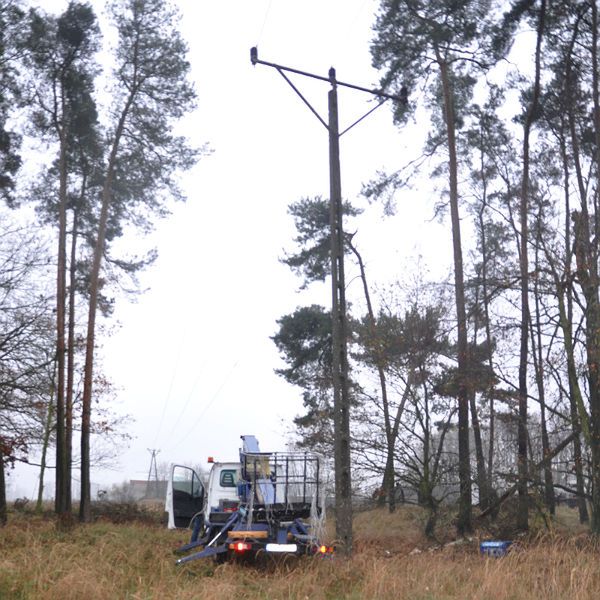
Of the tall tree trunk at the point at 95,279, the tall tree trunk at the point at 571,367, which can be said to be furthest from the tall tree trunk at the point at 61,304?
the tall tree trunk at the point at 571,367

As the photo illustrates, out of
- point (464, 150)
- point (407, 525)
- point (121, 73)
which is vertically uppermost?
point (121, 73)

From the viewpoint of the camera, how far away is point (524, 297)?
73.0ft

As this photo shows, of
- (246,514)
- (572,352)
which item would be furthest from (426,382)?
(246,514)

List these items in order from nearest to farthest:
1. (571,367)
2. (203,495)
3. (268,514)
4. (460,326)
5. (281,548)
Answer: (281,548) < (268,514) < (203,495) < (571,367) < (460,326)

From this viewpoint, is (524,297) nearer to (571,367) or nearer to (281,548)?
(571,367)

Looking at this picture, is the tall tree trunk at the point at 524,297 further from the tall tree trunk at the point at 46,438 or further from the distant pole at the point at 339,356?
the tall tree trunk at the point at 46,438

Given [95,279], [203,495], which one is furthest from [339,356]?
[95,279]

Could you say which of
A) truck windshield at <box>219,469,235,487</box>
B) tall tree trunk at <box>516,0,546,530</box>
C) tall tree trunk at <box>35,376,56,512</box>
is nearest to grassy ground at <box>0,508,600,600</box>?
truck windshield at <box>219,469,235,487</box>

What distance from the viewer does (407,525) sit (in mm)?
26531

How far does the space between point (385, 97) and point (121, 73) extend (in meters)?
13.9

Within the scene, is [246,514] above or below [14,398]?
below

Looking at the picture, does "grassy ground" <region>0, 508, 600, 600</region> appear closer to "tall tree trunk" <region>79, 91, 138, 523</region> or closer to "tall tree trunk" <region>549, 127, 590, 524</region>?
"tall tree trunk" <region>549, 127, 590, 524</region>

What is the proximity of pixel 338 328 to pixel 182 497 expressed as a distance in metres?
8.52

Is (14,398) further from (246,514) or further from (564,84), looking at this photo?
(564,84)
